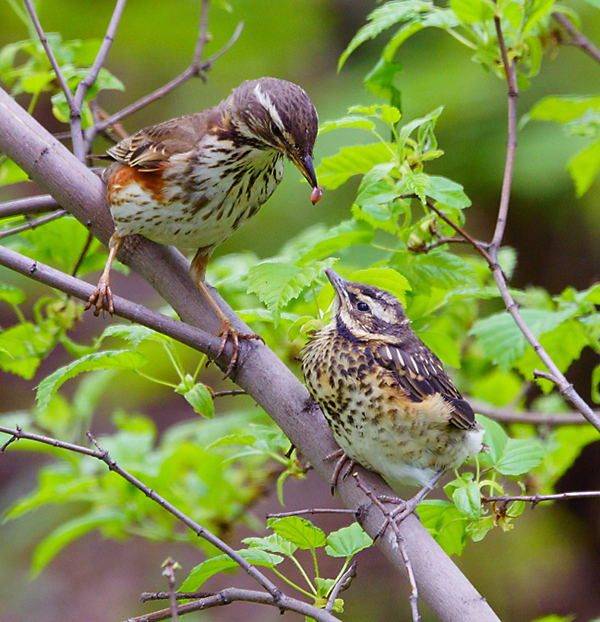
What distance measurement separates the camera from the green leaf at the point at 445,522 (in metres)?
1.85

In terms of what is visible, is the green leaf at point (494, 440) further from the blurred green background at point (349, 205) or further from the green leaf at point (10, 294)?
the blurred green background at point (349, 205)

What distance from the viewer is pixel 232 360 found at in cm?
186

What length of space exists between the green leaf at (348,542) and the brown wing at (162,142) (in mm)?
1264

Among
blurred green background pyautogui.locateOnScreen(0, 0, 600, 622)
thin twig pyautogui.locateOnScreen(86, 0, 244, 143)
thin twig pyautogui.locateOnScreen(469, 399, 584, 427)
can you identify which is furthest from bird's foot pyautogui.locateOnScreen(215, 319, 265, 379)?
blurred green background pyautogui.locateOnScreen(0, 0, 600, 622)

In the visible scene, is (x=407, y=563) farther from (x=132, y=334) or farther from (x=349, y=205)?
(x=349, y=205)

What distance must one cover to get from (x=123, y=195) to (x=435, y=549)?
130 cm

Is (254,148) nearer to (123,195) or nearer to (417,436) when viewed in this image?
(123,195)

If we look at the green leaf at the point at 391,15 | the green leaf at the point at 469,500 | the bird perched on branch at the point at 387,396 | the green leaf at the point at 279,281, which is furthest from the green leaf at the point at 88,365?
the green leaf at the point at 391,15

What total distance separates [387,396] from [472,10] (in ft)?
3.62

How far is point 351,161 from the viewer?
211 cm

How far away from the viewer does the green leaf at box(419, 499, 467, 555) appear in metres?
1.85

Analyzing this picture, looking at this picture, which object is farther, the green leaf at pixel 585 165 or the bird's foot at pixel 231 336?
the green leaf at pixel 585 165

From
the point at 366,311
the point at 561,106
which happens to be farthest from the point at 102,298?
the point at 561,106

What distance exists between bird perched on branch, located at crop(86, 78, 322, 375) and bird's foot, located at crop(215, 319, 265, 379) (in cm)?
11
